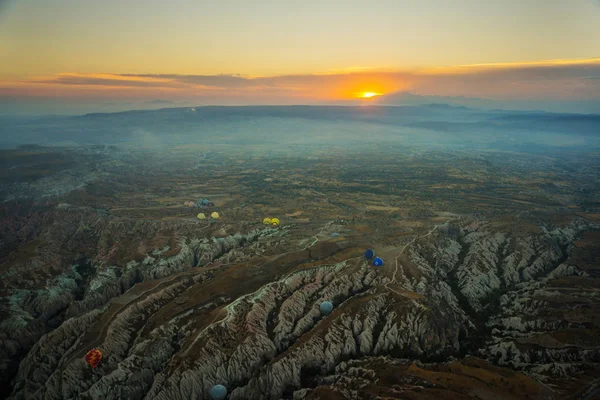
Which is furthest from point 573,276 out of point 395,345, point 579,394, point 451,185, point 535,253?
point 451,185

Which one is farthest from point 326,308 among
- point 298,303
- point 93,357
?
point 93,357

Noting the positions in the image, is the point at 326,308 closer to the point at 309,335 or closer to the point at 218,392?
the point at 309,335

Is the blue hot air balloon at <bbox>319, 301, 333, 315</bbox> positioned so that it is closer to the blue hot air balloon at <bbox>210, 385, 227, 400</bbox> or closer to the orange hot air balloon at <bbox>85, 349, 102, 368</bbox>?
the blue hot air balloon at <bbox>210, 385, 227, 400</bbox>

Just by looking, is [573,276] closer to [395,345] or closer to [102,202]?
[395,345]

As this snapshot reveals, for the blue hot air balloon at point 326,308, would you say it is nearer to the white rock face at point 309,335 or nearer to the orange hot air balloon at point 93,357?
the white rock face at point 309,335

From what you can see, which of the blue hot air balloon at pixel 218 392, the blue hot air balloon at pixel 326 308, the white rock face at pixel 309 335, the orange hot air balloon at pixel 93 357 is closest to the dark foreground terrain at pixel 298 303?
the white rock face at pixel 309 335
